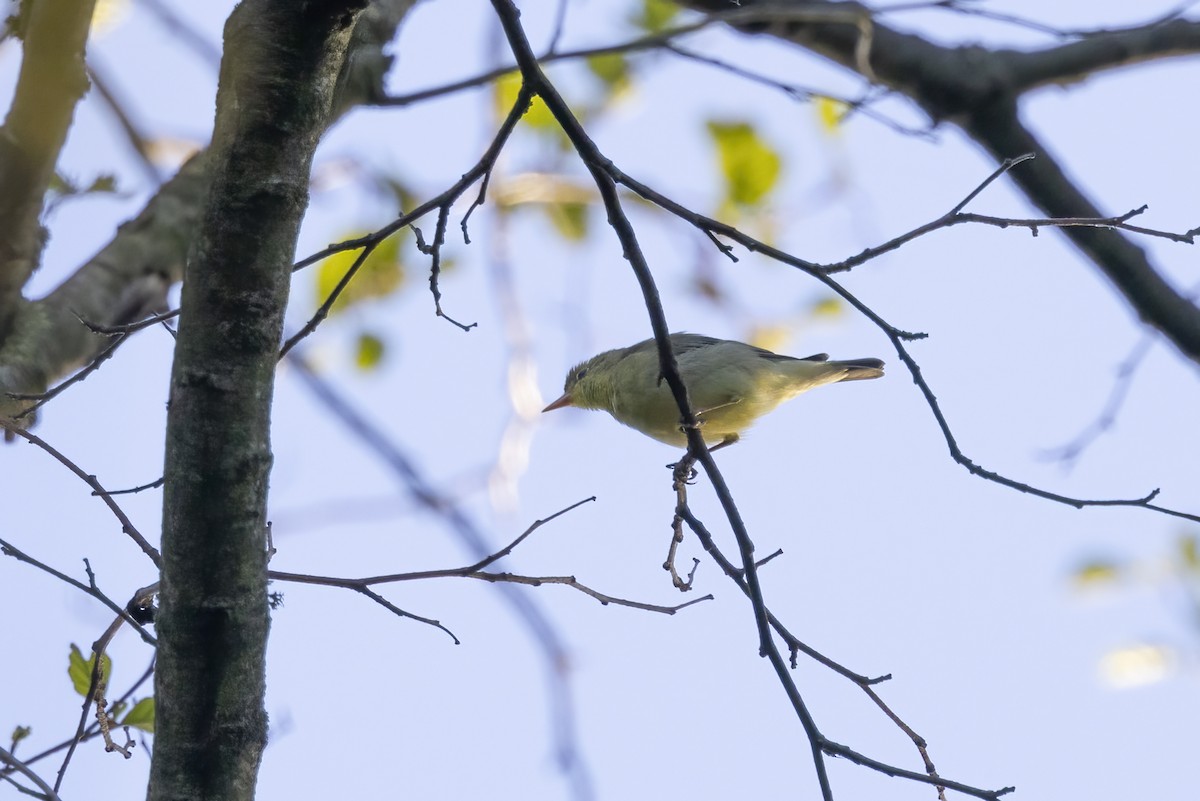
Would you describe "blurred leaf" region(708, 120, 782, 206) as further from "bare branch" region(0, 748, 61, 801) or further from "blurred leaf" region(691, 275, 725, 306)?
"bare branch" region(0, 748, 61, 801)

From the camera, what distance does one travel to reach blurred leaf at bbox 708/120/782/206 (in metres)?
4.18

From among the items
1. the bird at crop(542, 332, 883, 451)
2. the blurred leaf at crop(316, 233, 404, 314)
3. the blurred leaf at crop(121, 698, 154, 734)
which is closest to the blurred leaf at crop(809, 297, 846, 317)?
the bird at crop(542, 332, 883, 451)

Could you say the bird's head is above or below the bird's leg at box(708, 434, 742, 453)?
above

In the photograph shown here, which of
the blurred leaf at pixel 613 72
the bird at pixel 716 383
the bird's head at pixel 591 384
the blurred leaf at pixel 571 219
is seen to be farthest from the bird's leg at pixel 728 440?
the blurred leaf at pixel 613 72

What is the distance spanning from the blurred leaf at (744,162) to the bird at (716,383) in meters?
0.77

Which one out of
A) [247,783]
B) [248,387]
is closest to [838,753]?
[247,783]

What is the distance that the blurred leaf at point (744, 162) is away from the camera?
4.18m

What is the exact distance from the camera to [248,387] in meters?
1.76

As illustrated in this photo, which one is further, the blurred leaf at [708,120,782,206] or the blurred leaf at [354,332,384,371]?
the blurred leaf at [354,332,384,371]

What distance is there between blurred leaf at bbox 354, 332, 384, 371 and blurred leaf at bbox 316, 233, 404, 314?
229 mm

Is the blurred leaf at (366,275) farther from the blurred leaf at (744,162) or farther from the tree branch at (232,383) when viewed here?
the tree branch at (232,383)

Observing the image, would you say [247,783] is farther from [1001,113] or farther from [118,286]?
[1001,113]

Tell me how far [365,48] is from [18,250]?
1.31 metres

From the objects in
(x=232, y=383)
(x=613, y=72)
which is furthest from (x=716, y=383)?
(x=232, y=383)
